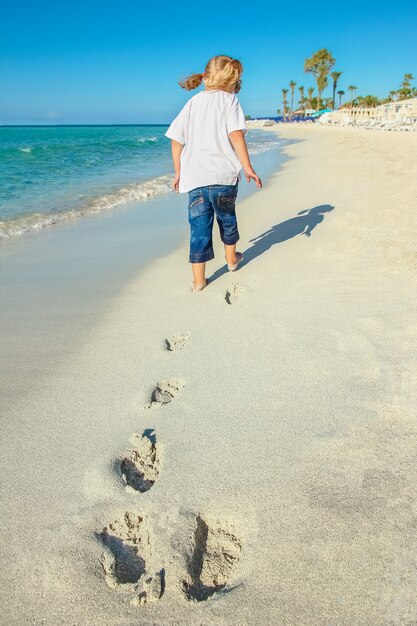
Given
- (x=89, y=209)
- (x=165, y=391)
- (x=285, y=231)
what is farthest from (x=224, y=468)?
(x=89, y=209)

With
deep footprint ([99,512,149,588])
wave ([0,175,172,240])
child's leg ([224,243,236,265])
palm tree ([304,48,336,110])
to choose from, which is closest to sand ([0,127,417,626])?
deep footprint ([99,512,149,588])

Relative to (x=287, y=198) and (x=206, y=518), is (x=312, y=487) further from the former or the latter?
(x=287, y=198)

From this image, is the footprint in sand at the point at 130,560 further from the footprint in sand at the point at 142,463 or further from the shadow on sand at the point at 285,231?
the shadow on sand at the point at 285,231

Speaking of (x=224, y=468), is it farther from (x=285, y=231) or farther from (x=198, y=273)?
(x=285, y=231)

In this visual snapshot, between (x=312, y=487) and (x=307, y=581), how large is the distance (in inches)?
12.5

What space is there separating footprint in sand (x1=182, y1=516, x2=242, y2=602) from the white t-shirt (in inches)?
94.0

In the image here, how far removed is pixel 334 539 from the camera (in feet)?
3.93

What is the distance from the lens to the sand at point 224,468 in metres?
1.10

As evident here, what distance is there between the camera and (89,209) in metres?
6.75

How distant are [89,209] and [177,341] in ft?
Answer: 16.6

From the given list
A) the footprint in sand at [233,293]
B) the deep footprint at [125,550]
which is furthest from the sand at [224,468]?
the footprint in sand at [233,293]

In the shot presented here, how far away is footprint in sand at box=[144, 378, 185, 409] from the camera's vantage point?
1948mm

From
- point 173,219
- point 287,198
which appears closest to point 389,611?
point 173,219

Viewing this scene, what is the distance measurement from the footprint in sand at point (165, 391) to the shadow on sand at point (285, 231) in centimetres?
143
